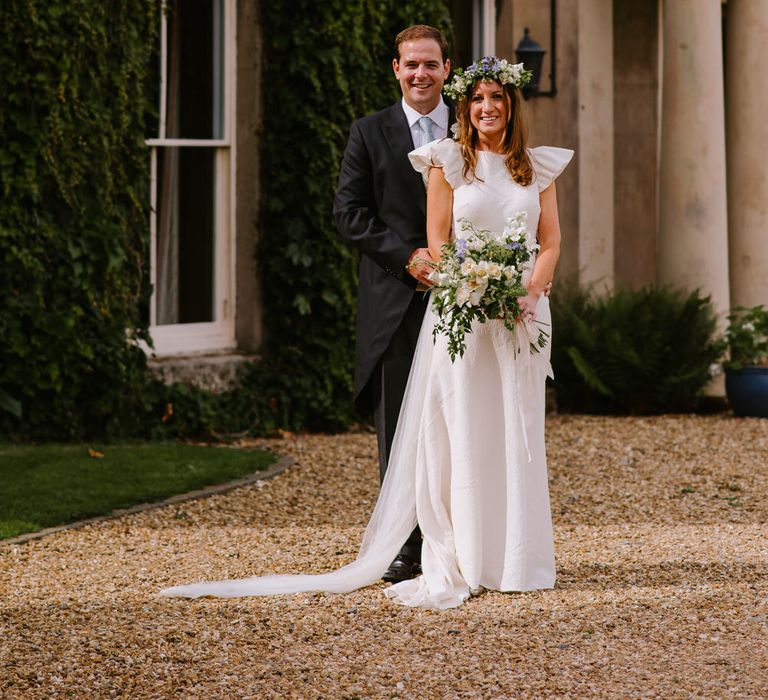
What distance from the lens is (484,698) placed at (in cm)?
365

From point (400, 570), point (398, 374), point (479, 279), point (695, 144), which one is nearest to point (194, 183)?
point (695, 144)

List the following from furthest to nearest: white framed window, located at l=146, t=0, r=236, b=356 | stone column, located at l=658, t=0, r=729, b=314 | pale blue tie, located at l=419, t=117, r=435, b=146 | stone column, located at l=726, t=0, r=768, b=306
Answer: stone column, located at l=726, t=0, r=768, b=306 → stone column, located at l=658, t=0, r=729, b=314 → white framed window, located at l=146, t=0, r=236, b=356 → pale blue tie, located at l=419, t=117, r=435, b=146

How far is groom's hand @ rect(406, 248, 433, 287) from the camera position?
487 cm

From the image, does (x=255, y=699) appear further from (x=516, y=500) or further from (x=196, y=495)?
(x=196, y=495)

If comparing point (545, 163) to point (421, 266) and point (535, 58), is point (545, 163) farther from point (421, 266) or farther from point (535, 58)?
point (535, 58)

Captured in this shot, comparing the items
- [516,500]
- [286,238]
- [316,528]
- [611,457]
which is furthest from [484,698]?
[286,238]

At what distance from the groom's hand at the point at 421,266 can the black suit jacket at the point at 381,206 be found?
133 mm

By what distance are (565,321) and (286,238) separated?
2.42 m

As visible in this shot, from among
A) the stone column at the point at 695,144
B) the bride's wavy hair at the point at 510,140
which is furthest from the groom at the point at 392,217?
the stone column at the point at 695,144

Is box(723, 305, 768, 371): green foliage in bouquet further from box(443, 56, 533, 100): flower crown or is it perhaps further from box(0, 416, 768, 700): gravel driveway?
box(443, 56, 533, 100): flower crown

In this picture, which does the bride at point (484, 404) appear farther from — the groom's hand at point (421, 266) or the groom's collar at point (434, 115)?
the groom's collar at point (434, 115)

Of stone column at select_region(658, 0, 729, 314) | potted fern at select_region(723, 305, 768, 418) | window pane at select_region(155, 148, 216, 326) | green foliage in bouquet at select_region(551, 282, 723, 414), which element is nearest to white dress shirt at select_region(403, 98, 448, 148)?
window pane at select_region(155, 148, 216, 326)

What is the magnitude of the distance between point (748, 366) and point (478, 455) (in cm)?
551

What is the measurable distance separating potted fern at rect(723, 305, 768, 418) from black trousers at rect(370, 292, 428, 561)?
528cm
